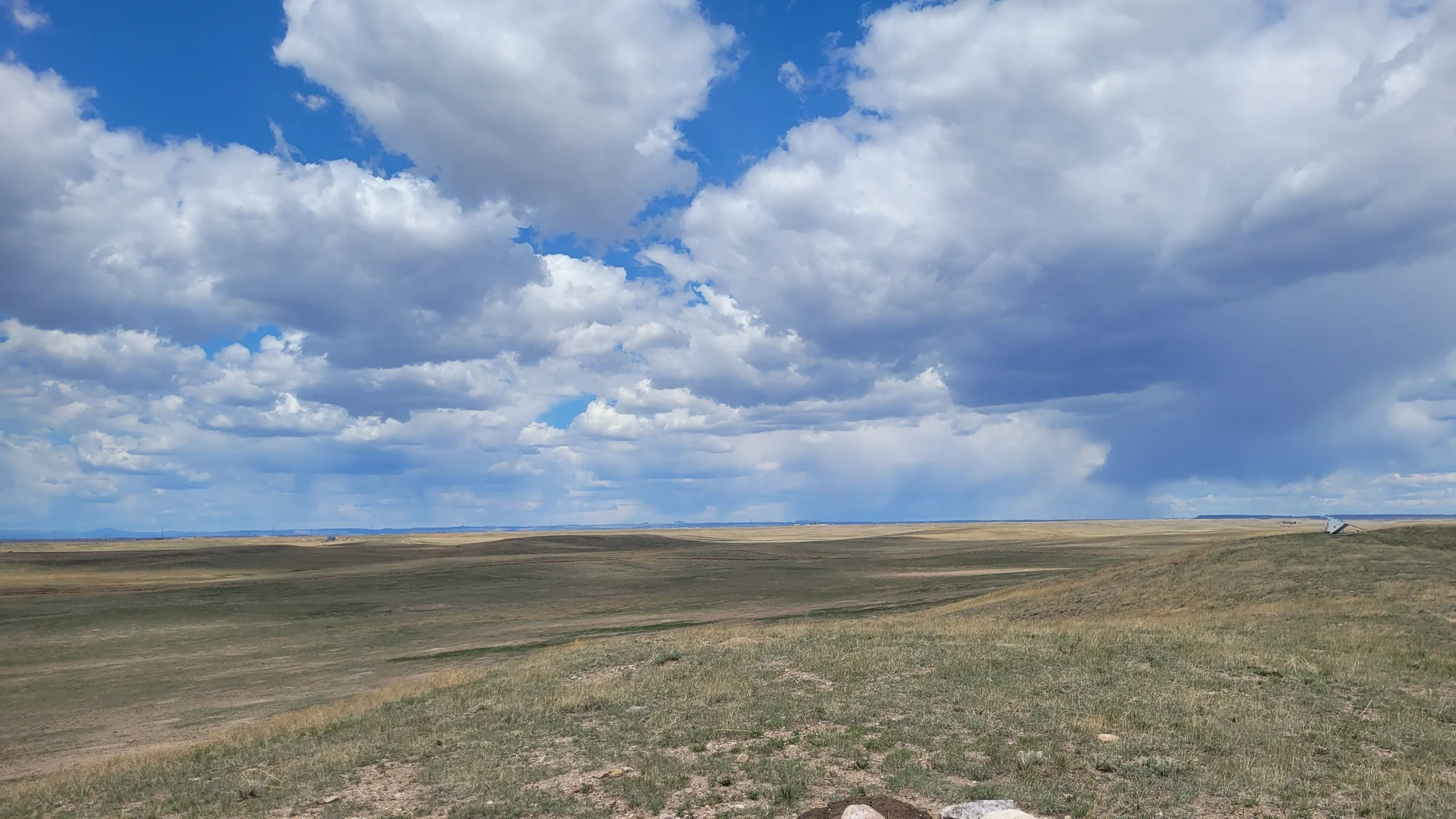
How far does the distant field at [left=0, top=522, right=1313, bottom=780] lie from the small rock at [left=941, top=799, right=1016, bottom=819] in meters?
26.9

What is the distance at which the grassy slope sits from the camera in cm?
1385

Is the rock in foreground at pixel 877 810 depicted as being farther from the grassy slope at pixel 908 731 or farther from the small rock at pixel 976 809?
the grassy slope at pixel 908 731

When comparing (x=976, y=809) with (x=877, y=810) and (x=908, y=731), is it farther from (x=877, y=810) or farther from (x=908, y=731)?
(x=908, y=731)

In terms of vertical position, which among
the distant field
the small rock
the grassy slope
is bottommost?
the distant field

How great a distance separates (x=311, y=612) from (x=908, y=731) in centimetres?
6447

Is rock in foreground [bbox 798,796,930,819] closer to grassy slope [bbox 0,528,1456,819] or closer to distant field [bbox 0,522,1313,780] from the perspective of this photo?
grassy slope [bbox 0,528,1456,819]

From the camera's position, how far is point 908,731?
1720cm

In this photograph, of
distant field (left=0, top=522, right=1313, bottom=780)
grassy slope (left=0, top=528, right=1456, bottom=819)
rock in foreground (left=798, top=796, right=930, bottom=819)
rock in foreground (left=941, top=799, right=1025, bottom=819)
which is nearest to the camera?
rock in foreground (left=941, top=799, right=1025, bottom=819)

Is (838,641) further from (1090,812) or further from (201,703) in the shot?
(201,703)

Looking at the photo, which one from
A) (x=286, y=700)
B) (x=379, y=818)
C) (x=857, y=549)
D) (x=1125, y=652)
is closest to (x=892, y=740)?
(x=379, y=818)

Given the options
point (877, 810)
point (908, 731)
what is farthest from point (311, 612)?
point (877, 810)

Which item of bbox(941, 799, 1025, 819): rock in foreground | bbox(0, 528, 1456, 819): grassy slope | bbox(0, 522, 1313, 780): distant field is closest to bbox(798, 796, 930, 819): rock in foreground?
bbox(941, 799, 1025, 819): rock in foreground

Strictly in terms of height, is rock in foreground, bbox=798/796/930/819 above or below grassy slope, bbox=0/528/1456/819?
above

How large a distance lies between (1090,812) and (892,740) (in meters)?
4.64
